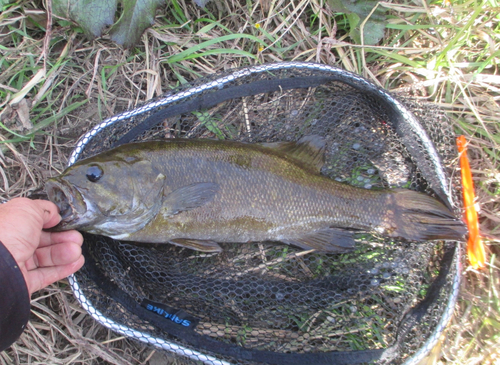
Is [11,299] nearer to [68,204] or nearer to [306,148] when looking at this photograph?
[68,204]

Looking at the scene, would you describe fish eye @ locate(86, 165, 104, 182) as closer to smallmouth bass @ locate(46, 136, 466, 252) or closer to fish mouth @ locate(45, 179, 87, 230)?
smallmouth bass @ locate(46, 136, 466, 252)

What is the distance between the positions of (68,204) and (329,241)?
1962 mm

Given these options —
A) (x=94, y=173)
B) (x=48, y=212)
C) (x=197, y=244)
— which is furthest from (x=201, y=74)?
(x=48, y=212)

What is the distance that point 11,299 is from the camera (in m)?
2.06

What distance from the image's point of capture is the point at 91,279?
2.64 meters

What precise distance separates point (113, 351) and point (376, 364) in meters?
2.15

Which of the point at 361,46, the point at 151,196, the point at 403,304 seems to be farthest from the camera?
the point at 361,46

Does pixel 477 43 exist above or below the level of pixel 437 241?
Answer: above

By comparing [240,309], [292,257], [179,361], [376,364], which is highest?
[292,257]

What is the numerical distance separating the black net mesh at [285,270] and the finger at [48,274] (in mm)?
129

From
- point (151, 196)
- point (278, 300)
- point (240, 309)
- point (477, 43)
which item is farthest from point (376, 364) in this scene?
point (477, 43)

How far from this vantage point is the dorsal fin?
282cm

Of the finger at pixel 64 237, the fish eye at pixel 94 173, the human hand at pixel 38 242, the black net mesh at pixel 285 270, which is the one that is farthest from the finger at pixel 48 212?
the black net mesh at pixel 285 270

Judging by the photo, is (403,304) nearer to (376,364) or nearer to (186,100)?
(376,364)
